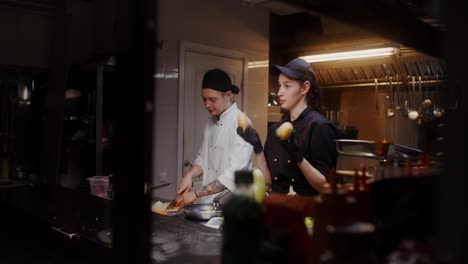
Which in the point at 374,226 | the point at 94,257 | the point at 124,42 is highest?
the point at 124,42

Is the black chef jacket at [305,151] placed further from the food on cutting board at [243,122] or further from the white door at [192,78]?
the white door at [192,78]

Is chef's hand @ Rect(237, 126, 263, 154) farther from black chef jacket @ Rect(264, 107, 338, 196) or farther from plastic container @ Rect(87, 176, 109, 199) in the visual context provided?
plastic container @ Rect(87, 176, 109, 199)

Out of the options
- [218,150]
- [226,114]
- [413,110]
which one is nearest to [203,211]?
[218,150]

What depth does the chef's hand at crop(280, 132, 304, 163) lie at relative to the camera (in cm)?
152

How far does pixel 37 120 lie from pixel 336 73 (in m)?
2.13

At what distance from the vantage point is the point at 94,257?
114 centimetres

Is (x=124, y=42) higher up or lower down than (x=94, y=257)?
higher up

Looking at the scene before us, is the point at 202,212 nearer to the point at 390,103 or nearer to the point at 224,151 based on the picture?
the point at 224,151

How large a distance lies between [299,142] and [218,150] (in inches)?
21.0

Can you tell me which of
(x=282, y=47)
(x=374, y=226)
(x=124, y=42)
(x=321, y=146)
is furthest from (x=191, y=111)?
(x=374, y=226)

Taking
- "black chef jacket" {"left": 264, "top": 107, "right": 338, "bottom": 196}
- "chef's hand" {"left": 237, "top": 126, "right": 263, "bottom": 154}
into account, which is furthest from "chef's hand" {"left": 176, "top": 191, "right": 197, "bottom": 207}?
"black chef jacket" {"left": 264, "top": 107, "right": 338, "bottom": 196}

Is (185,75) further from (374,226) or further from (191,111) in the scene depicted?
Result: (374,226)

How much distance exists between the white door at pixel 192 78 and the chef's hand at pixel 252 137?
805 mm

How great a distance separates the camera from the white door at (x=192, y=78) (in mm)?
2756
